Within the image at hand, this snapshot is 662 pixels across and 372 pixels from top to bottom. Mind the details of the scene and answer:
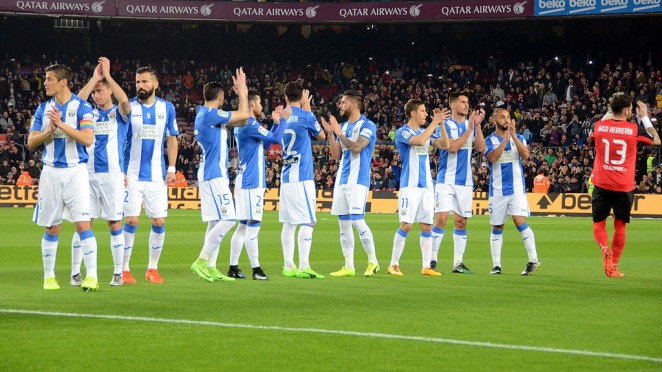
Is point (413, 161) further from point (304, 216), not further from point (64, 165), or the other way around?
point (64, 165)

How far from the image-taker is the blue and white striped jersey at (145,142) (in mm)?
11828

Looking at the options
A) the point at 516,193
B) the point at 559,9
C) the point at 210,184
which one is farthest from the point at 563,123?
the point at 210,184

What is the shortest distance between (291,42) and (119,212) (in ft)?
135

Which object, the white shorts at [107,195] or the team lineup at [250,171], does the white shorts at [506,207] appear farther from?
the white shorts at [107,195]

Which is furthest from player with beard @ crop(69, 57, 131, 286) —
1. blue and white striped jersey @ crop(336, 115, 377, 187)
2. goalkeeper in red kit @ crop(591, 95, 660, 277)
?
goalkeeper in red kit @ crop(591, 95, 660, 277)

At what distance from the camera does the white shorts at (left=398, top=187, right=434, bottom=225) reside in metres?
13.3

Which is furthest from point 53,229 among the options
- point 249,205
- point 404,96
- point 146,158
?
point 404,96

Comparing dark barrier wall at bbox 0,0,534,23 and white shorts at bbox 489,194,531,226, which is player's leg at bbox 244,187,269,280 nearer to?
white shorts at bbox 489,194,531,226

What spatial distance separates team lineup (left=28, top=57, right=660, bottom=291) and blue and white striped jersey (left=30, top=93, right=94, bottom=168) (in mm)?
15

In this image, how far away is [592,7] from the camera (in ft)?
137

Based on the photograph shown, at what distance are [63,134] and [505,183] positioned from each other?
6082 millimetres

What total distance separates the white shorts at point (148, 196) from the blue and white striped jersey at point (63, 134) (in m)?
1.16

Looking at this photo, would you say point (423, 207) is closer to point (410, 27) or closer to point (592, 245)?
point (592, 245)

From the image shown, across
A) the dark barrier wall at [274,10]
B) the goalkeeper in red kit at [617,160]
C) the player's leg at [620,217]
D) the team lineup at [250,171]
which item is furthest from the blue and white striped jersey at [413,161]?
the dark barrier wall at [274,10]
